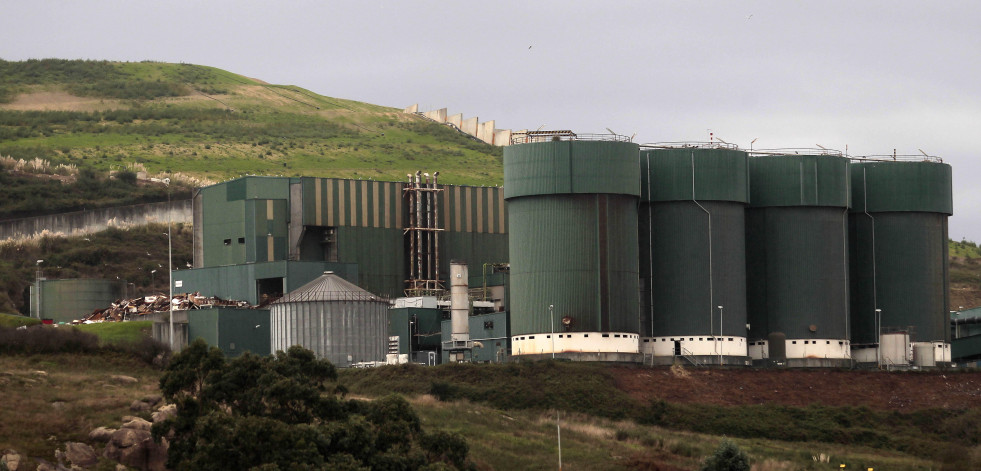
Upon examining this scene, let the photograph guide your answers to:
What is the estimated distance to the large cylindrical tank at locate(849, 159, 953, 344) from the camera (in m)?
123

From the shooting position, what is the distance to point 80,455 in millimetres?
66000

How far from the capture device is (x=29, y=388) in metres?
74.9

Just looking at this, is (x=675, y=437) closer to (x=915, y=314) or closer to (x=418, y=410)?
(x=418, y=410)

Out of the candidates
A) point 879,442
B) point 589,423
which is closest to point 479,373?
point 589,423

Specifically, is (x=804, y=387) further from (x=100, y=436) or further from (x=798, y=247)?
(x=100, y=436)

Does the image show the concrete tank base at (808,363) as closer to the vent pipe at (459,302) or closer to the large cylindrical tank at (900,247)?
the large cylindrical tank at (900,247)

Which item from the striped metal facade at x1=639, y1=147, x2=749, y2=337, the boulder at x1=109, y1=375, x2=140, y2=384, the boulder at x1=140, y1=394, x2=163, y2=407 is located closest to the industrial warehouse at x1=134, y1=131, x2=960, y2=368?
the striped metal facade at x1=639, y1=147, x2=749, y2=337

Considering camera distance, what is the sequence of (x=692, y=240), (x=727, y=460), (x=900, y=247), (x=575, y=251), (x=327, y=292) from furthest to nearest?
(x=900, y=247)
(x=692, y=240)
(x=327, y=292)
(x=575, y=251)
(x=727, y=460)

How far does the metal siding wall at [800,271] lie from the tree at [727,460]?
137ft

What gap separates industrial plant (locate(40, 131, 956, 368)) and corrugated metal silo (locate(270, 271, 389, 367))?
0.39ft

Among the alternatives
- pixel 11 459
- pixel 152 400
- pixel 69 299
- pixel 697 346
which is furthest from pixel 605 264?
pixel 11 459

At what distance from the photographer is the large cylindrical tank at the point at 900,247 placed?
12288 cm

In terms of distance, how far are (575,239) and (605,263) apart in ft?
8.78

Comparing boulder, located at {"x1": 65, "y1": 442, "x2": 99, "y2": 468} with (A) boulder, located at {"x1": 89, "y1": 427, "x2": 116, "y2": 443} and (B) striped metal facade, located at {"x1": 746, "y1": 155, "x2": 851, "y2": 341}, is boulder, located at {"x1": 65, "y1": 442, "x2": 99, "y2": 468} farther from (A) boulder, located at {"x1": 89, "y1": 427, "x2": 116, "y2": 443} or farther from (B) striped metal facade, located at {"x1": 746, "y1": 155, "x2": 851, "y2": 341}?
(B) striped metal facade, located at {"x1": 746, "y1": 155, "x2": 851, "y2": 341}
